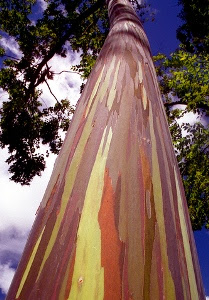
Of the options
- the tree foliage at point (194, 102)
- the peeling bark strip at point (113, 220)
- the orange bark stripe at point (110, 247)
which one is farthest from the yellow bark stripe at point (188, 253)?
the tree foliage at point (194, 102)

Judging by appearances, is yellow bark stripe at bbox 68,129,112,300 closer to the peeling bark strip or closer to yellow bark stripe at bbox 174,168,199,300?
the peeling bark strip

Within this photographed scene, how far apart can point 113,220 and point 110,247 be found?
0.07 metres

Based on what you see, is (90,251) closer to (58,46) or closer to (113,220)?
(113,220)

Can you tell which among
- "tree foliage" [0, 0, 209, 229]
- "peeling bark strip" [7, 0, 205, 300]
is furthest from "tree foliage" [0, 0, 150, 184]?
"peeling bark strip" [7, 0, 205, 300]

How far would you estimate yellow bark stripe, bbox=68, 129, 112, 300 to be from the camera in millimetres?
553

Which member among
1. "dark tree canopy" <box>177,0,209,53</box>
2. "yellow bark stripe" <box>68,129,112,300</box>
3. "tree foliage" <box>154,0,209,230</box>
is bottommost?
"yellow bark stripe" <box>68,129,112,300</box>

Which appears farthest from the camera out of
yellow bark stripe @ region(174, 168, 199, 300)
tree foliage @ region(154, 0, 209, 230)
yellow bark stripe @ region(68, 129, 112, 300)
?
tree foliage @ region(154, 0, 209, 230)

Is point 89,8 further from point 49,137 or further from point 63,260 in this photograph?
point 63,260

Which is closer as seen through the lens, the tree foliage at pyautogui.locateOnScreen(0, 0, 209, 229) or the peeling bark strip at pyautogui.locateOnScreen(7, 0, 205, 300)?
the peeling bark strip at pyautogui.locateOnScreen(7, 0, 205, 300)

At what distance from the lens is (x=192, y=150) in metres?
6.03

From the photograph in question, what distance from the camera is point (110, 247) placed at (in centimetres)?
62

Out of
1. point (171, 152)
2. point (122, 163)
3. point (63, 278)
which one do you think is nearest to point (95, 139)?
point (122, 163)

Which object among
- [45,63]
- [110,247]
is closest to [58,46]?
[45,63]

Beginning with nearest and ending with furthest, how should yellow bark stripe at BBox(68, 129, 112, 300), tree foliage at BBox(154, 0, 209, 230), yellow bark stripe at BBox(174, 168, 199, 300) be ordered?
yellow bark stripe at BBox(68, 129, 112, 300)
yellow bark stripe at BBox(174, 168, 199, 300)
tree foliage at BBox(154, 0, 209, 230)
